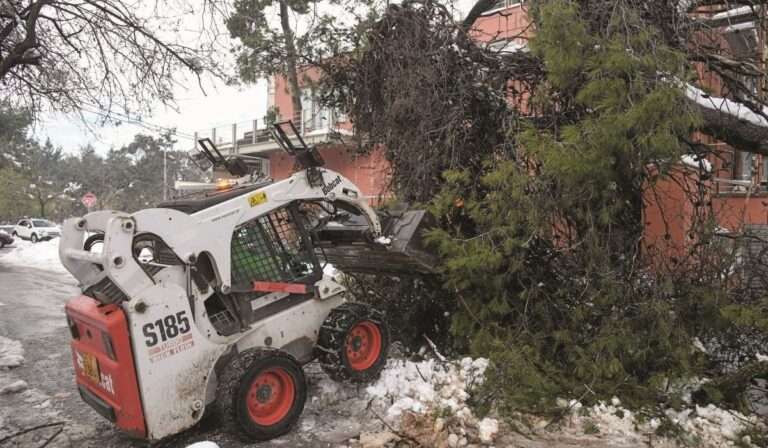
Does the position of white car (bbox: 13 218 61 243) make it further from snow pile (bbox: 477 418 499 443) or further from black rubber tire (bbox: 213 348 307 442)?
snow pile (bbox: 477 418 499 443)

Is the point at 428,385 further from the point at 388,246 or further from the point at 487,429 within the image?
the point at 388,246

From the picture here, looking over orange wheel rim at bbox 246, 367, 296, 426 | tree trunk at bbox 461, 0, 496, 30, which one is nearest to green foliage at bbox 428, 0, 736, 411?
orange wheel rim at bbox 246, 367, 296, 426

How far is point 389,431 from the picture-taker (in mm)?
4547

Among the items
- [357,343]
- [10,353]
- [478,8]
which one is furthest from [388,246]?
[10,353]

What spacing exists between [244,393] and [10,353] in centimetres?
452

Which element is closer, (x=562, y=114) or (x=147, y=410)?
(x=147, y=410)

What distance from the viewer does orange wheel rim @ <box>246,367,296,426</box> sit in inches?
176

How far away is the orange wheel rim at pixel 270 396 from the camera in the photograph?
4.48m

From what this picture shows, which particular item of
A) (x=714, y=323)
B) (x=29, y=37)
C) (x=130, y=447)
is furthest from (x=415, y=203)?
(x=29, y=37)

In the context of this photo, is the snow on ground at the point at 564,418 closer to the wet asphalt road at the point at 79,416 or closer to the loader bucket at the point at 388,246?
the wet asphalt road at the point at 79,416

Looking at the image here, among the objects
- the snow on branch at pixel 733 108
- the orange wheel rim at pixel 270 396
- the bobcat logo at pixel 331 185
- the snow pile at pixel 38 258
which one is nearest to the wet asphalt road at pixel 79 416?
the orange wheel rim at pixel 270 396

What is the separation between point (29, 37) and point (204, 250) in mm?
3406

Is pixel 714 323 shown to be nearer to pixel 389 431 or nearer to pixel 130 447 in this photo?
pixel 389 431

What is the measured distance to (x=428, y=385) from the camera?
210 inches
